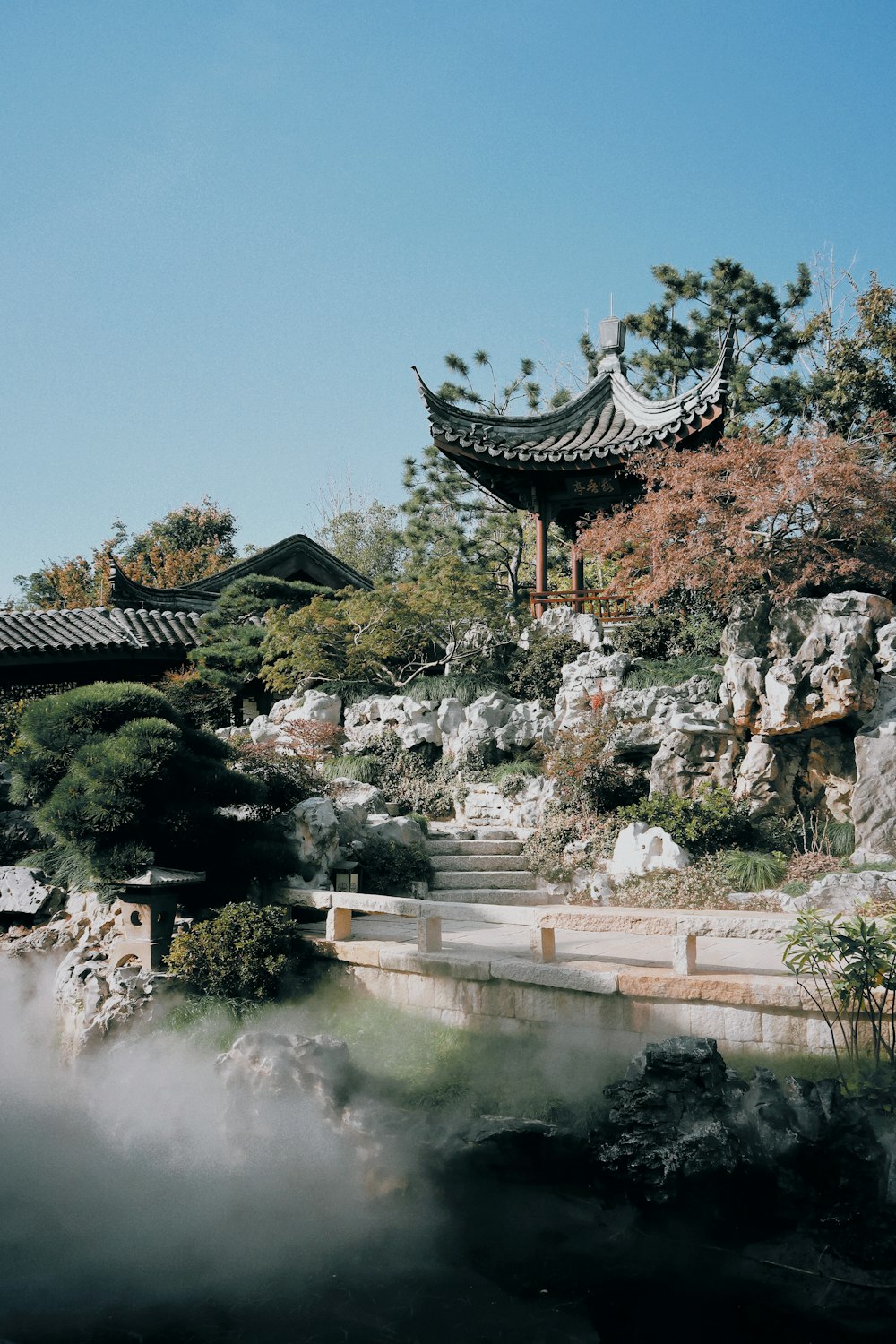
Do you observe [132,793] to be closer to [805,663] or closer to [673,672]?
[805,663]

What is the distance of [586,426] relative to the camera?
16844 mm

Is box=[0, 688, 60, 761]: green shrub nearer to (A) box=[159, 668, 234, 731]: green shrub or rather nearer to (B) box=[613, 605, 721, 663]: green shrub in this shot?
(A) box=[159, 668, 234, 731]: green shrub

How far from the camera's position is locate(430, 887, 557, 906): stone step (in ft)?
32.2

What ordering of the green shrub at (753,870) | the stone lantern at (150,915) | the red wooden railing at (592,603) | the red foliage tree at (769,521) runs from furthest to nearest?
1. the red wooden railing at (592,603)
2. the red foliage tree at (769,521)
3. the green shrub at (753,870)
4. the stone lantern at (150,915)

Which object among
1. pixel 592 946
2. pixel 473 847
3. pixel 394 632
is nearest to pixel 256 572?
pixel 394 632

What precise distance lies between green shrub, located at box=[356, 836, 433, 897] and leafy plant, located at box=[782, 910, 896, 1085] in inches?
187

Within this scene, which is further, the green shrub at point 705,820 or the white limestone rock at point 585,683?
the white limestone rock at point 585,683

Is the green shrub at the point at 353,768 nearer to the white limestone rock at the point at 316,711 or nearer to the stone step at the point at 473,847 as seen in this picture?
the white limestone rock at the point at 316,711

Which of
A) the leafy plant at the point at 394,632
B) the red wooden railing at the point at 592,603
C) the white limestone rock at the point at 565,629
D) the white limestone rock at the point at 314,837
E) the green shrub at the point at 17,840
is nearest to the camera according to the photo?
the white limestone rock at the point at 314,837

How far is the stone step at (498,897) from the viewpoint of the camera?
9805 millimetres

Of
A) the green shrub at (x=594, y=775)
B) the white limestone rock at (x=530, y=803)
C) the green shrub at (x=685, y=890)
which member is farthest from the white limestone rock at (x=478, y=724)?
the green shrub at (x=685, y=890)

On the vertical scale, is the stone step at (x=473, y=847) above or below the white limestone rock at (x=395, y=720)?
below

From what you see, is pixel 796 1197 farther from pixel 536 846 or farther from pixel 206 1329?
pixel 536 846

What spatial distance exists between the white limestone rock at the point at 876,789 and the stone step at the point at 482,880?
3.40 metres
